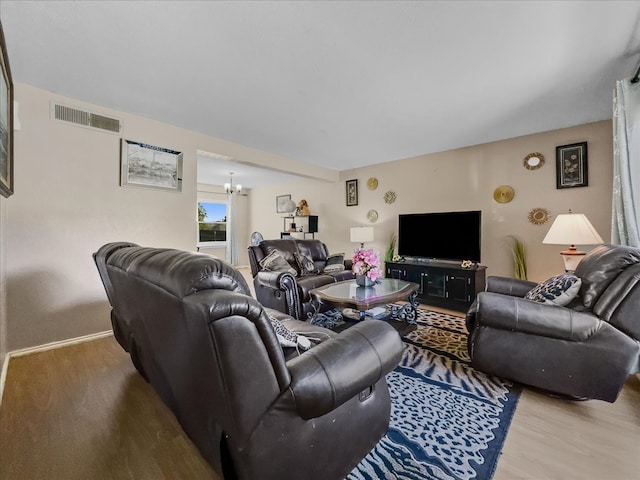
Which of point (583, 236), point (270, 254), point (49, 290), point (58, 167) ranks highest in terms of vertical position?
point (58, 167)

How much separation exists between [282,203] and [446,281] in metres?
4.35

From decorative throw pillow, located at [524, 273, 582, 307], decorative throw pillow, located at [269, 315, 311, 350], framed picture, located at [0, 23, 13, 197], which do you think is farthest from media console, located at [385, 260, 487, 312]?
framed picture, located at [0, 23, 13, 197]

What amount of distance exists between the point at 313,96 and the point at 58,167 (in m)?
2.52

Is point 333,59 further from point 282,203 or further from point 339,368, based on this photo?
point 282,203

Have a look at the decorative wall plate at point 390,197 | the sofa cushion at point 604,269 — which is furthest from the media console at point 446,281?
the sofa cushion at point 604,269

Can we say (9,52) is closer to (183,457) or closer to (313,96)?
(313,96)

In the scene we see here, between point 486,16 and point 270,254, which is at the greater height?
point 486,16

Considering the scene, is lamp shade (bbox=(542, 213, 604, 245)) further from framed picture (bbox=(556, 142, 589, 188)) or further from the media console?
the media console

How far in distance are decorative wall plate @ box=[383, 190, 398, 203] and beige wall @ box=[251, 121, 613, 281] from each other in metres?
0.07

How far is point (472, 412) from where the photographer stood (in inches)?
64.4

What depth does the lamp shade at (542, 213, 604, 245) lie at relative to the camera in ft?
8.59

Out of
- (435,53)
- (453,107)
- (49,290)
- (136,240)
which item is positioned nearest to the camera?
(435,53)

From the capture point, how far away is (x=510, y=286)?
2.53 m

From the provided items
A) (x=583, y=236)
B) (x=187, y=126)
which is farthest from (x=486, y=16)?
(x=187, y=126)
